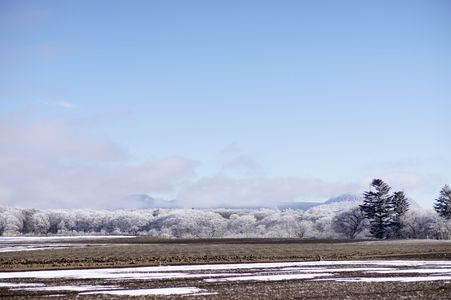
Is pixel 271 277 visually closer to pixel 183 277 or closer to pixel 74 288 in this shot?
pixel 183 277

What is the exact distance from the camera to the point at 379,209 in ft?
405

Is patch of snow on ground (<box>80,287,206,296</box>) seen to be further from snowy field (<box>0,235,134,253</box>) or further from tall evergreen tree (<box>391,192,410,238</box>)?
tall evergreen tree (<box>391,192,410,238</box>)

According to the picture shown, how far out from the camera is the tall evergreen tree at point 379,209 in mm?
121375

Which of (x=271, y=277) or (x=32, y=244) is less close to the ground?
(x=32, y=244)

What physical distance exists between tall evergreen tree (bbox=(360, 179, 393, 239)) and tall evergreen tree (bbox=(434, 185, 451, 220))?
1137 cm

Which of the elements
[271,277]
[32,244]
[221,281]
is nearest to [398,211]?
[32,244]

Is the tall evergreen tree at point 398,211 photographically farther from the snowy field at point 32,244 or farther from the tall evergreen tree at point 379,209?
the snowy field at point 32,244

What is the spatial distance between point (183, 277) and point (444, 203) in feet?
334

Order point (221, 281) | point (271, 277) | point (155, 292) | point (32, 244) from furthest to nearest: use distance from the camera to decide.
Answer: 1. point (32, 244)
2. point (271, 277)
3. point (221, 281)
4. point (155, 292)

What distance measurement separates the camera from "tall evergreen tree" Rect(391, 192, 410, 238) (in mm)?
120981

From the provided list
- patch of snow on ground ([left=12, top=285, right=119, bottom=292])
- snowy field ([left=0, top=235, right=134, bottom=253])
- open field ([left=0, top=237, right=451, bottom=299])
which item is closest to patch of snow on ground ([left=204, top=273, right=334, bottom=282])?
open field ([left=0, top=237, right=451, bottom=299])

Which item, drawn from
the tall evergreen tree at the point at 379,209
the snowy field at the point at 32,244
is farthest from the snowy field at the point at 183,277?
the tall evergreen tree at the point at 379,209

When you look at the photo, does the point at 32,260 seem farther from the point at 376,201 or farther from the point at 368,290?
the point at 376,201

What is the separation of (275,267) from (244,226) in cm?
14419
